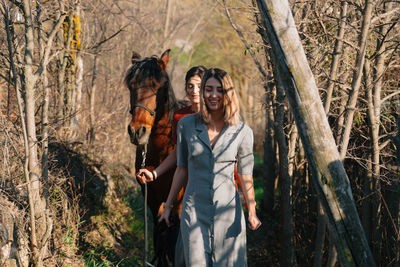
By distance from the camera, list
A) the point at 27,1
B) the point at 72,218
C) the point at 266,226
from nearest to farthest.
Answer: the point at 27,1 → the point at 72,218 → the point at 266,226

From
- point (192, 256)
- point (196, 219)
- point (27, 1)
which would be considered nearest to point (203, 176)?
point (196, 219)

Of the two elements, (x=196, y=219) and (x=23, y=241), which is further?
(x=23, y=241)

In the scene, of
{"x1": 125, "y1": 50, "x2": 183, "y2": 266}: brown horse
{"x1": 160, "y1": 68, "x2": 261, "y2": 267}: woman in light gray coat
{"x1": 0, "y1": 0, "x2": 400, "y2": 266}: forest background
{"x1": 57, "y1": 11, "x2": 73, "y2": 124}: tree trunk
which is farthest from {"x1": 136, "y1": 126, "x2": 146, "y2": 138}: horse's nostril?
{"x1": 57, "y1": 11, "x2": 73, "y2": 124}: tree trunk

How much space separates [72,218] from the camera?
20.1 ft

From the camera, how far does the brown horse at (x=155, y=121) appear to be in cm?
483

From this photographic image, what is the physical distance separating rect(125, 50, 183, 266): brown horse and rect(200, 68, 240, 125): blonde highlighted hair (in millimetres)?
1298

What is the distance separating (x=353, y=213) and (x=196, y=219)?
1.23m

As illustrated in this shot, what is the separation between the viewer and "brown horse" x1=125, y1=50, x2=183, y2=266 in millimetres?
4832

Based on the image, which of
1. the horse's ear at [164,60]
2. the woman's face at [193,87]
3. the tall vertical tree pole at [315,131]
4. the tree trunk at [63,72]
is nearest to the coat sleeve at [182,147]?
the tall vertical tree pole at [315,131]

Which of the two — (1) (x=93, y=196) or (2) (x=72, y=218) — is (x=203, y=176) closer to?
(2) (x=72, y=218)

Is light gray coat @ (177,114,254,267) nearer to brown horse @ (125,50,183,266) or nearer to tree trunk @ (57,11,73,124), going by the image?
brown horse @ (125,50,183,266)

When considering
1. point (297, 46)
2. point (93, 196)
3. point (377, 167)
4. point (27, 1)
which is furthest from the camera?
point (93, 196)

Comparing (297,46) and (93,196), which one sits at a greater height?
(297,46)

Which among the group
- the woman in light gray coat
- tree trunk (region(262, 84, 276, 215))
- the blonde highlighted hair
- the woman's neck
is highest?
the blonde highlighted hair
